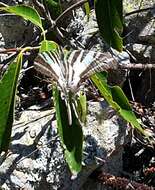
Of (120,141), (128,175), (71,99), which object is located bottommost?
(128,175)

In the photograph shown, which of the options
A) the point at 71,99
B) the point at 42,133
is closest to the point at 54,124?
the point at 42,133

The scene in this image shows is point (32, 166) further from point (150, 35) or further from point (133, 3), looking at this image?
point (133, 3)

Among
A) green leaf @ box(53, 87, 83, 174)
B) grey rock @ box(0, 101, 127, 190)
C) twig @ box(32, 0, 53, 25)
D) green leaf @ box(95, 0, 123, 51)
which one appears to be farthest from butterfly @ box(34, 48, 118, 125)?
twig @ box(32, 0, 53, 25)

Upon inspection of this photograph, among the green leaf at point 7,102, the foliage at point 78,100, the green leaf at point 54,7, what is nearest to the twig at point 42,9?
the green leaf at point 54,7

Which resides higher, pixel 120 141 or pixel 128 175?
pixel 120 141

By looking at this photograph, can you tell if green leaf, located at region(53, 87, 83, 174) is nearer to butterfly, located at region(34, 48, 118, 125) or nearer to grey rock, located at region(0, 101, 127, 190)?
butterfly, located at region(34, 48, 118, 125)

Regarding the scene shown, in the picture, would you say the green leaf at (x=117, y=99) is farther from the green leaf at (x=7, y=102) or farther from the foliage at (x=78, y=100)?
the green leaf at (x=7, y=102)

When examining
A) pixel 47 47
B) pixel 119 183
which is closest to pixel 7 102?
pixel 47 47

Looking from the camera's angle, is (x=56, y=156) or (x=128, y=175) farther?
(x=128, y=175)
